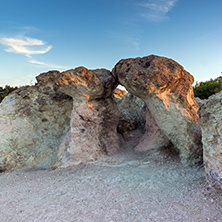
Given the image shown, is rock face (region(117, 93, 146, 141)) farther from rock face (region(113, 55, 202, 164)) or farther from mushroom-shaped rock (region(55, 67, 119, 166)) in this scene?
rock face (region(113, 55, 202, 164))

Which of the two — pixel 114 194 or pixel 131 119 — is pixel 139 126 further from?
pixel 114 194

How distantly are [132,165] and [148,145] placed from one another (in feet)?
4.75

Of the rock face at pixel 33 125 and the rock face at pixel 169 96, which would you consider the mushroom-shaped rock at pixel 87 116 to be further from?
the rock face at pixel 169 96

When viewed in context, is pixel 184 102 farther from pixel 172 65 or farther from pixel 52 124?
pixel 52 124

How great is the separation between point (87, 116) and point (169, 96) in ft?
9.77

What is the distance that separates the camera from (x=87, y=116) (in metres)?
7.03

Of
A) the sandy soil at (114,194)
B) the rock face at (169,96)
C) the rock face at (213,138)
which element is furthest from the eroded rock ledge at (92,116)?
the rock face at (213,138)

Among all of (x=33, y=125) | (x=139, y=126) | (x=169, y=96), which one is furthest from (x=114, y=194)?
(x=139, y=126)

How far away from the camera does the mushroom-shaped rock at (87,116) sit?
21.9 feet

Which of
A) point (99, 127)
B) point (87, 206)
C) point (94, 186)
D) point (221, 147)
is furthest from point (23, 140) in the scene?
point (221, 147)

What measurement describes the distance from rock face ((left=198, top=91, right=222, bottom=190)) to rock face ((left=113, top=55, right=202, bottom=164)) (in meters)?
1.41

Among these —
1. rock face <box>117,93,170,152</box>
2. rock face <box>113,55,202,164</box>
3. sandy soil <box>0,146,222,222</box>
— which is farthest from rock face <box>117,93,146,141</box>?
sandy soil <box>0,146,222,222</box>

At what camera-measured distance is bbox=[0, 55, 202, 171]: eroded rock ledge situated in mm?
6125

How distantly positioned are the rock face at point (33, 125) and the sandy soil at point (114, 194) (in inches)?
41.7
